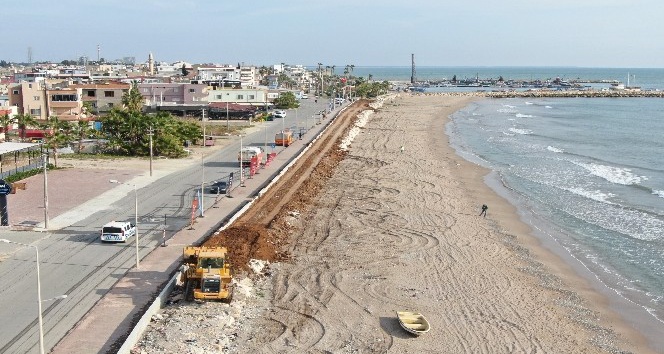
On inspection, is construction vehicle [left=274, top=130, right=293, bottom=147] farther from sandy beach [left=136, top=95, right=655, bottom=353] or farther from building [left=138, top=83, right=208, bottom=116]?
building [left=138, top=83, right=208, bottom=116]

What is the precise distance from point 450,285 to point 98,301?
15416 mm

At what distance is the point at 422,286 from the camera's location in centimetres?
3105

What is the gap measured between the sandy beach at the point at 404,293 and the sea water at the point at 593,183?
2313mm

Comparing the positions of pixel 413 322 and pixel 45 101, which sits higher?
pixel 45 101

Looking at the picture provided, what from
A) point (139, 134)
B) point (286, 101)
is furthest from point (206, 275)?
point (286, 101)

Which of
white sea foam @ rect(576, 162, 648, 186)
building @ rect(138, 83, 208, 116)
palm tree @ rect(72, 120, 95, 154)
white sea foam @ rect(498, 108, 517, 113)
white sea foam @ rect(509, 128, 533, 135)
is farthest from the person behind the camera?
white sea foam @ rect(498, 108, 517, 113)

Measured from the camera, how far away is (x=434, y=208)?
154ft

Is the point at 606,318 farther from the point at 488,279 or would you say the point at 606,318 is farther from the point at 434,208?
the point at 434,208

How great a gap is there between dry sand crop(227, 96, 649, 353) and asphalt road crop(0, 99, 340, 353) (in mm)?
6747

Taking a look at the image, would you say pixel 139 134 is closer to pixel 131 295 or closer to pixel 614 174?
pixel 131 295

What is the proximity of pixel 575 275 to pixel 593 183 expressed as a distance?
26915mm

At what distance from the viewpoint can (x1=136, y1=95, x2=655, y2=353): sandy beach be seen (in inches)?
978

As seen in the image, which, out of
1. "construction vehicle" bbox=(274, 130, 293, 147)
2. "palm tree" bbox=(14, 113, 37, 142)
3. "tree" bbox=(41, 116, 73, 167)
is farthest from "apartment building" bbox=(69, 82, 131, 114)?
"construction vehicle" bbox=(274, 130, 293, 147)

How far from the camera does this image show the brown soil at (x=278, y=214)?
3373 centimetres
